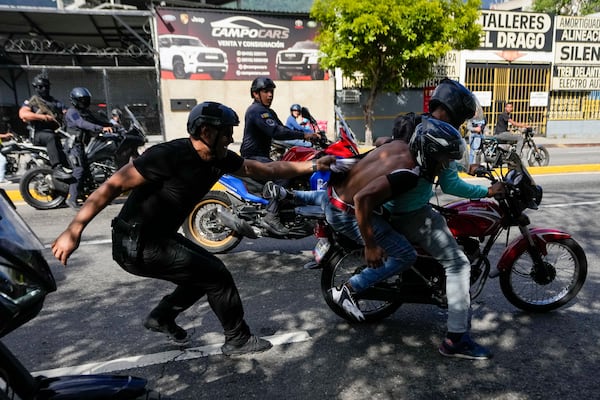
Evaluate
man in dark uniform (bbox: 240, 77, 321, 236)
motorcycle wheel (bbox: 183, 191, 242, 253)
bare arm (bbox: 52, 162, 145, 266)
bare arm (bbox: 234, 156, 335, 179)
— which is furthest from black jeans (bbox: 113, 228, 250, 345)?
man in dark uniform (bbox: 240, 77, 321, 236)

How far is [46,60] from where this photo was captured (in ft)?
66.6

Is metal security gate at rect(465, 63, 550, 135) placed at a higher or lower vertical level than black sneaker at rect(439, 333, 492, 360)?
higher

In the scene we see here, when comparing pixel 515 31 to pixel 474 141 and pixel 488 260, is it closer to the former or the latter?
pixel 474 141

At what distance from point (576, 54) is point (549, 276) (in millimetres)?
22916

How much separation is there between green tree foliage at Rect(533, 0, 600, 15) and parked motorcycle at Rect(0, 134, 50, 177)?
78.6ft

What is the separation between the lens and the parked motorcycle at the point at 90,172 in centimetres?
783

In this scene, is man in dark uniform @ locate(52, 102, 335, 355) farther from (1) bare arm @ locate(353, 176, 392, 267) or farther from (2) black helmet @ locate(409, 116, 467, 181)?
(2) black helmet @ locate(409, 116, 467, 181)

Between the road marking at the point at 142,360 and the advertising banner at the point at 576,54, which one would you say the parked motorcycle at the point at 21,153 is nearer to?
the road marking at the point at 142,360

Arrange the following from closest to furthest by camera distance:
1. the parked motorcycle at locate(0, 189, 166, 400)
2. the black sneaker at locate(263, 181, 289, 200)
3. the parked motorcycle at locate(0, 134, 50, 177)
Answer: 1. the parked motorcycle at locate(0, 189, 166, 400)
2. the black sneaker at locate(263, 181, 289, 200)
3. the parked motorcycle at locate(0, 134, 50, 177)

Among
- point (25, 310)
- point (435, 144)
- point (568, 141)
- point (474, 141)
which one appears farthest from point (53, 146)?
point (568, 141)

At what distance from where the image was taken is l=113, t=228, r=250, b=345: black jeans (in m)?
2.96

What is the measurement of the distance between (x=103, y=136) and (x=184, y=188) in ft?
18.7

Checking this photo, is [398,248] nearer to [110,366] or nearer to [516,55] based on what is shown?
[110,366]

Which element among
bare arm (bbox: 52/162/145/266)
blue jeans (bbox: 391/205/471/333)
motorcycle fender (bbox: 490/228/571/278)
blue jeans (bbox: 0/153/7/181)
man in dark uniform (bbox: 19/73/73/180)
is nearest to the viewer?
bare arm (bbox: 52/162/145/266)
